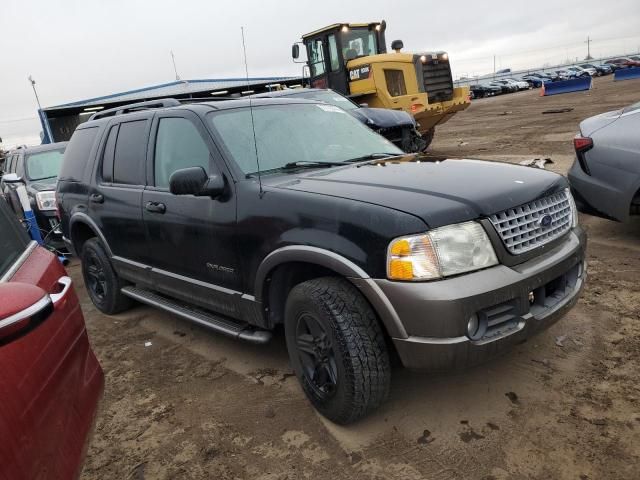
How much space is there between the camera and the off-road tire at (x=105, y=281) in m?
4.74

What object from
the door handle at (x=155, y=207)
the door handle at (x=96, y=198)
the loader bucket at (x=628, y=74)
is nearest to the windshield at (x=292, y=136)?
the door handle at (x=155, y=207)

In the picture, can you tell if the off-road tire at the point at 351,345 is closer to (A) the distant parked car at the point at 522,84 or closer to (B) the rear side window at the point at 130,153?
(B) the rear side window at the point at 130,153

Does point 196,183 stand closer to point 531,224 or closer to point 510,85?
point 531,224

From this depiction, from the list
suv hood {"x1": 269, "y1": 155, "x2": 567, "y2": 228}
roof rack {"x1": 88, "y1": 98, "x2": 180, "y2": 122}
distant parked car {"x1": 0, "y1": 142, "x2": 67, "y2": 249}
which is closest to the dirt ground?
suv hood {"x1": 269, "y1": 155, "x2": 567, "y2": 228}

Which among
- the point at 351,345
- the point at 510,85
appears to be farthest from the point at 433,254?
the point at 510,85

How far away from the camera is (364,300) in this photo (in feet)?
8.47

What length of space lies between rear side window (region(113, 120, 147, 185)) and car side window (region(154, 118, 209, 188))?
0.23m

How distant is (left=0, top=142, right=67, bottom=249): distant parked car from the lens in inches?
291

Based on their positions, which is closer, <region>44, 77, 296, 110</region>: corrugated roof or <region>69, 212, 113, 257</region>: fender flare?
→ <region>69, 212, 113, 257</region>: fender flare

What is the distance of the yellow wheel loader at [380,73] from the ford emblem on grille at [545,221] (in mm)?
10174

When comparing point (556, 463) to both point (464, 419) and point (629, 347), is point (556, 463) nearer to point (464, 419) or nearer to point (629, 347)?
point (464, 419)

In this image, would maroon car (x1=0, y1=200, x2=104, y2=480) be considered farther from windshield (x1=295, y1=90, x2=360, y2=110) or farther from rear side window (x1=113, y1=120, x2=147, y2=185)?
windshield (x1=295, y1=90, x2=360, y2=110)

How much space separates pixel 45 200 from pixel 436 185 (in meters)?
6.88

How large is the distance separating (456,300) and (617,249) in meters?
3.64
